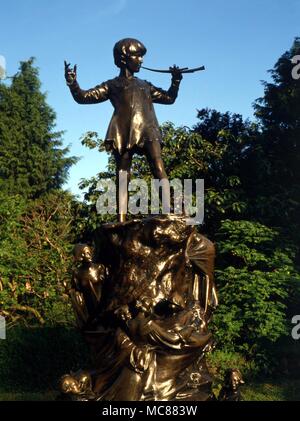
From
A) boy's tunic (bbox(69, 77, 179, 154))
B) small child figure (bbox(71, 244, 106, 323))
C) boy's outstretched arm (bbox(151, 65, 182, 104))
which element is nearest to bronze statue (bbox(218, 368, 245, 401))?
small child figure (bbox(71, 244, 106, 323))

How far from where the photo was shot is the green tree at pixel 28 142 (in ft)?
61.3

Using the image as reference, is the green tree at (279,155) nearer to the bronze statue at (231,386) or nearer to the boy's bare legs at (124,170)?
the boy's bare legs at (124,170)

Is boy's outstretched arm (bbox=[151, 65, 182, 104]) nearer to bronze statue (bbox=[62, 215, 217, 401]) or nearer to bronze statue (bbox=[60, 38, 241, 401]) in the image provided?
bronze statue (bbox=[60, 38, 241, 401])

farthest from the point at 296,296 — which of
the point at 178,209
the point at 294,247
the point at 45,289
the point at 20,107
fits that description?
the point at 20,107

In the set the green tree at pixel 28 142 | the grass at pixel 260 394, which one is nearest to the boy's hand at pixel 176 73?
the grass at pixel 260 394

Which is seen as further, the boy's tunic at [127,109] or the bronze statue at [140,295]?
the boy's tunic at [127,109]

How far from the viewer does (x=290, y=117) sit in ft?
44.3

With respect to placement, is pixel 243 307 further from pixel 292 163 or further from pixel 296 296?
pixel 292 163

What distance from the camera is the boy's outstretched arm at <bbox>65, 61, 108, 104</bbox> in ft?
20.0

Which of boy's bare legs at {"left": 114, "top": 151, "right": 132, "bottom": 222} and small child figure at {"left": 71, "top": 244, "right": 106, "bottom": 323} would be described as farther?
boy's bare legs at {"left": 114, "top": 151, "right": 132, "bottom": 222}

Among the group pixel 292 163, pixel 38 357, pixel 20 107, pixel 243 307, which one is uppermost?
pixel 20 107

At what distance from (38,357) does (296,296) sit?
548cm

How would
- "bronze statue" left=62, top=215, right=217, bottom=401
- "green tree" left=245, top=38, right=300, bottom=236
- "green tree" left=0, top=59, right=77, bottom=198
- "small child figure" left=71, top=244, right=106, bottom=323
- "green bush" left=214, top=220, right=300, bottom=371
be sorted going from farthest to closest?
"green tree" left=0, top=59, right=77, bottom=198
"green tree" left=245, top=38, right=300, bottom=236
"green bush" left=214, top=220, right=300, bottom=371
"small child figure" left=71, top=244, right=106, bottom=323
"bronze statue" left=62, top=215, right=217, bottom=401

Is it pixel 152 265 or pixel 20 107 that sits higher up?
pixel 20 107
